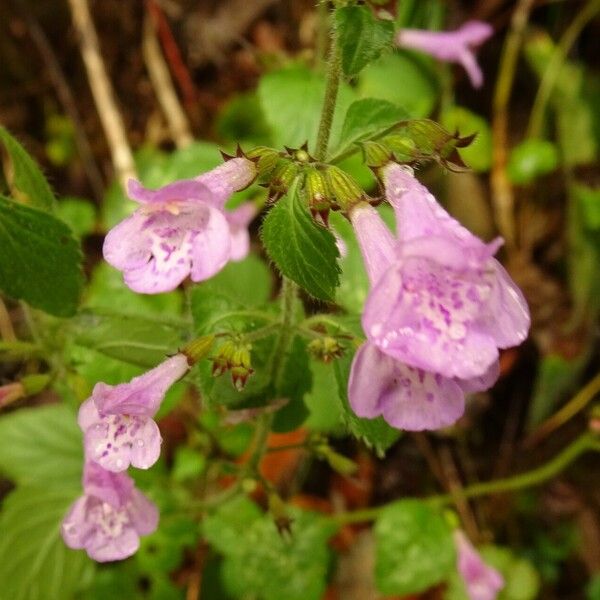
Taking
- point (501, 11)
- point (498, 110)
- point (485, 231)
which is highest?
point (501, 11)

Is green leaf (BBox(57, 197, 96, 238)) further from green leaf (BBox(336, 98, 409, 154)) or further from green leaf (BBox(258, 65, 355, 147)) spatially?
green leaf (BBox(336, 98, 409, 154))

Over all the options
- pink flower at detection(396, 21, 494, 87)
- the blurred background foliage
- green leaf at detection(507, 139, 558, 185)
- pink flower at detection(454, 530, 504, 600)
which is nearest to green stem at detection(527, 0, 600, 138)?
the blurred background foliage

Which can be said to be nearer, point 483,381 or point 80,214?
point 483,381

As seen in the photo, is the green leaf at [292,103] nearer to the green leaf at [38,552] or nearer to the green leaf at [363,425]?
the green leaf at [363,425]

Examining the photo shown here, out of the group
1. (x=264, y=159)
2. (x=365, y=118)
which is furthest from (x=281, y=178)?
(x=365, y=118)

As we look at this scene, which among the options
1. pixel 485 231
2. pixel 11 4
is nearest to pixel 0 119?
pixel 11 4

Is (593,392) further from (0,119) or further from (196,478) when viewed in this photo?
(0,119)

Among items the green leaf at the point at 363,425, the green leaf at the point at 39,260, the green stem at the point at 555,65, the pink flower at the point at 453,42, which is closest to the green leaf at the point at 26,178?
the green leaf at the point at 39,260

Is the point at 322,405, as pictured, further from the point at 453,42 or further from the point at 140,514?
the point at 453,42
